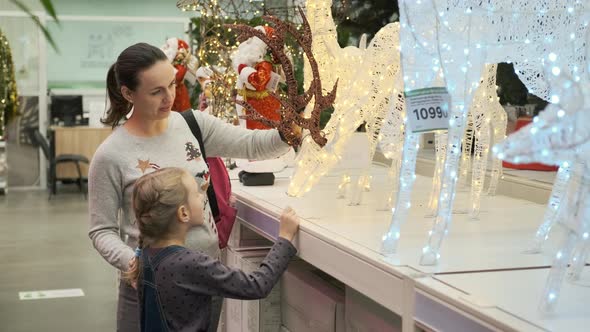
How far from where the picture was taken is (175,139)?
7.98 feet

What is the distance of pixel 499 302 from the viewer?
1.52 meters

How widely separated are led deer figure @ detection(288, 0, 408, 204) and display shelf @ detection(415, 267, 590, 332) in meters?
1.04

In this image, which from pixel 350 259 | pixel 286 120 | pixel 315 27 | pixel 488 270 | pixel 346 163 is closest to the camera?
pixel 488 270

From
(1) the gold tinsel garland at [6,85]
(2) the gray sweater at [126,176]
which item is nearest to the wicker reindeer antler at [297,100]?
(2) the gray sweater at [126,176]

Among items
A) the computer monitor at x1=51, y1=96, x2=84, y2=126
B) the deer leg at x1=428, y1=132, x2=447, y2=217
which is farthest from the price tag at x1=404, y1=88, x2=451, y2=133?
the computer monitor at x1=51, y1=96, x2=84, y2=126

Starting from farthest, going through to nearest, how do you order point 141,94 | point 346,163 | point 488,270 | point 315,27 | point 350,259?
point 346,163
point 315,27
point 141,94
point 350,259
point 488,270

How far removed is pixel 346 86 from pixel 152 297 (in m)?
1.23

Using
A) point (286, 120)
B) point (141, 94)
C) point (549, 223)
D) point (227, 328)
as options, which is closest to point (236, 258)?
point (227, 328)

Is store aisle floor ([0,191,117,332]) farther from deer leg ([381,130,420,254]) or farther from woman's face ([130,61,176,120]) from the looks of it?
deer leg ([381,130,420,254])

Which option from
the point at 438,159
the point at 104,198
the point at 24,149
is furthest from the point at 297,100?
the point at 24,149

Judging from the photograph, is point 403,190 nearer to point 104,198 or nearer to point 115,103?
point 104,198

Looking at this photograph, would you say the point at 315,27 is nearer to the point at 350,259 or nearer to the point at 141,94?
the point at 141,94

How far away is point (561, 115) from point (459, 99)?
0.51 m

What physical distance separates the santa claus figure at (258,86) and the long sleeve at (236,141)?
73 cm
